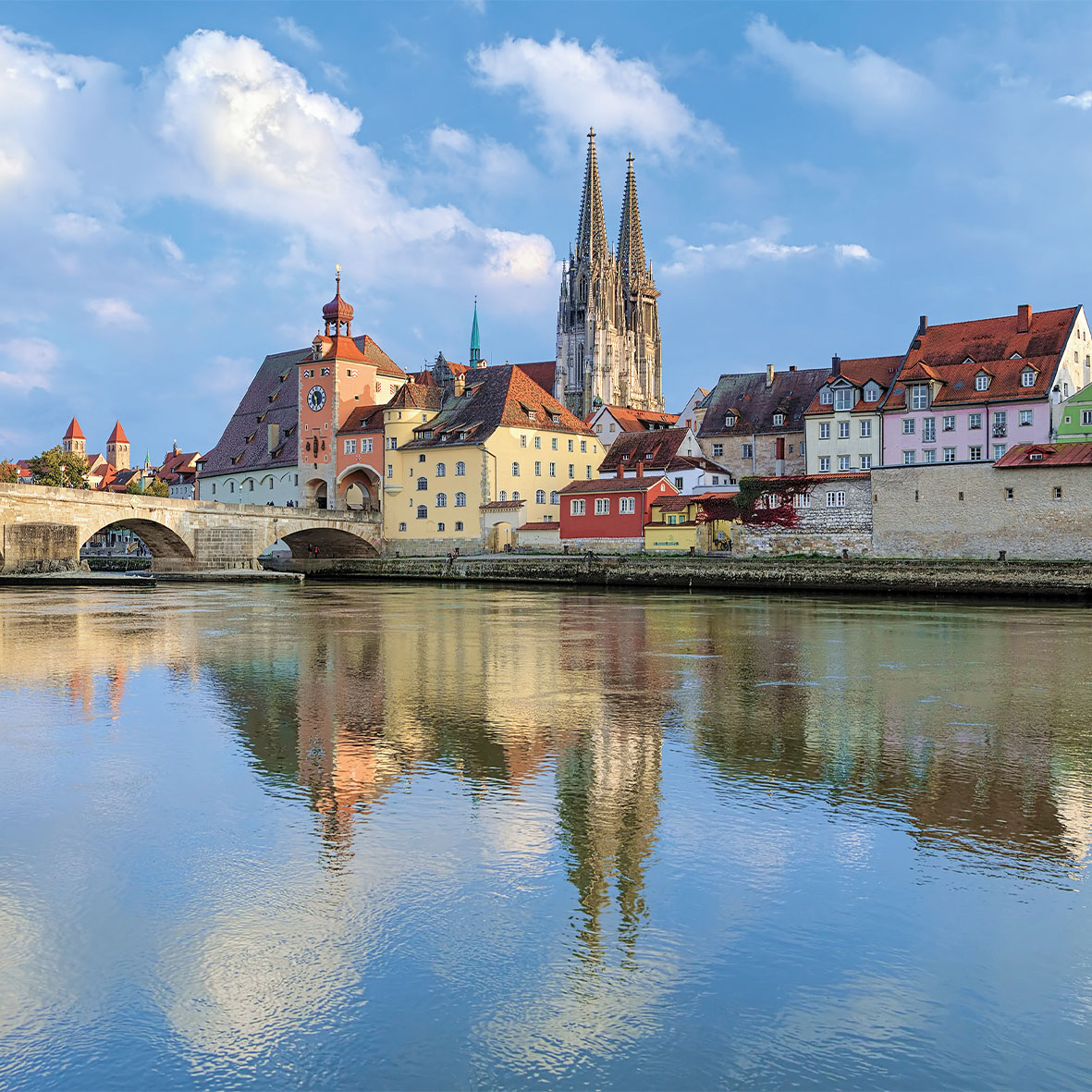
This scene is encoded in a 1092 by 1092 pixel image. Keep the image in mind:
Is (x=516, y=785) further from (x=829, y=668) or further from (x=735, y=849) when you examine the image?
(x=829, y=668)

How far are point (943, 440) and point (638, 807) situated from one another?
52.6 meters

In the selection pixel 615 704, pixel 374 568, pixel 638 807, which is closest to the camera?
pixel 638 807

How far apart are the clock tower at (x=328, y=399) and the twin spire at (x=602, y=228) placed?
164 ft

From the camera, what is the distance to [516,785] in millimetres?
9133

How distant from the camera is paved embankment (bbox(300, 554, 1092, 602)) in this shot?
135 ft

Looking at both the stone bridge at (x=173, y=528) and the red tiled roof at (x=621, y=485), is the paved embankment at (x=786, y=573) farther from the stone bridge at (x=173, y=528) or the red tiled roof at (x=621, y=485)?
the stone bridge at (x=173, y=528)

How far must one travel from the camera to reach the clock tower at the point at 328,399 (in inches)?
3147

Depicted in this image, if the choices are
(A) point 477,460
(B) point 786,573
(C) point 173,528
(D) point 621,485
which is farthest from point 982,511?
(C) point 173,528

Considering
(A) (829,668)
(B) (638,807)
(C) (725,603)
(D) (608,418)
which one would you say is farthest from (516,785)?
(D) (608,418)

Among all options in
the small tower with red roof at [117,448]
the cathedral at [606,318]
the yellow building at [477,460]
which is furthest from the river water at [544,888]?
the small tower with red roof at [117,448]

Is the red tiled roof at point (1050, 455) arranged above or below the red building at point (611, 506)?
above

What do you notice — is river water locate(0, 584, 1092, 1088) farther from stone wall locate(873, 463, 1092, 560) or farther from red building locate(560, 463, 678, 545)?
red building locate(560, 463, 678, 545)

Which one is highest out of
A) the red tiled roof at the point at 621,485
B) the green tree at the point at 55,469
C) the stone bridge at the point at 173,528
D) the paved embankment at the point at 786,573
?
the green tree at the point at 55,469

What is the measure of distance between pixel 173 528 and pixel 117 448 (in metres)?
131
